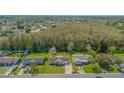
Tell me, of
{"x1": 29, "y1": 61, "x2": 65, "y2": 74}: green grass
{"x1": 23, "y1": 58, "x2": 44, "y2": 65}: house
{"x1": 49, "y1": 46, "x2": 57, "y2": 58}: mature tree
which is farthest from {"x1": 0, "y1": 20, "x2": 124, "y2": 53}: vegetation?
{"x1": 29, "y1": 61, "x2": 65, "y2": 74}: green grass

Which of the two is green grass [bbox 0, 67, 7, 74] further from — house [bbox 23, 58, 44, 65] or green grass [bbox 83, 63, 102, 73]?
green grass [bbox 83, 63, 102, 73]

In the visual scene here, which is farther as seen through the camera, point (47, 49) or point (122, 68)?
point (47, 49)

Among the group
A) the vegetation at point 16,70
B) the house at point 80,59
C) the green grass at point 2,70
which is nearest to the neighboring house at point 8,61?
the green grass at point 2,70

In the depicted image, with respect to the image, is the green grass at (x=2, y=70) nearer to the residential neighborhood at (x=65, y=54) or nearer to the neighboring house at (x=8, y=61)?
the residential neighborhood at (x=65, y=54)

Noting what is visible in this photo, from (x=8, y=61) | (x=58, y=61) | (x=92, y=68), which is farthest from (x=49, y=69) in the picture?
(x=8, y=61)

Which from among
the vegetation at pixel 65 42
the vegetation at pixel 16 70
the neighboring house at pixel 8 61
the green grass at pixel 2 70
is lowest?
the green grass at pixel 2 70

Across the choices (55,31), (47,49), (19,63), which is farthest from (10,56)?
(55,31)

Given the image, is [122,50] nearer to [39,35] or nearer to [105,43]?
[105,43]
